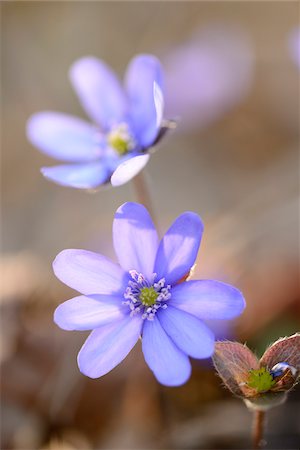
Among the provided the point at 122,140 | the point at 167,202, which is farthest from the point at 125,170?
the point at 167,202

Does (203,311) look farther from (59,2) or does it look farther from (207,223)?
(59,2)

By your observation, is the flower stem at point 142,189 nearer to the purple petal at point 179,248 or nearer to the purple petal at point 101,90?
the purple petal at point 101,90

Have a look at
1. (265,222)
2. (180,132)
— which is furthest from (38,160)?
(265,222)

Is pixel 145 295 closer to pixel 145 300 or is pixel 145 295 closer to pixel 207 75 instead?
pixel 145 300

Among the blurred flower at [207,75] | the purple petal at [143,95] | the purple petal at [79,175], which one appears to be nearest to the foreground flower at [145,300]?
the purple petal at [79,175]

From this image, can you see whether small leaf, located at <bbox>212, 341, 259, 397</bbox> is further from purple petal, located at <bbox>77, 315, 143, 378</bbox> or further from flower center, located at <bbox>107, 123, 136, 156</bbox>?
flower center, located at <bbox>107, 123, 136, 156</bbox>

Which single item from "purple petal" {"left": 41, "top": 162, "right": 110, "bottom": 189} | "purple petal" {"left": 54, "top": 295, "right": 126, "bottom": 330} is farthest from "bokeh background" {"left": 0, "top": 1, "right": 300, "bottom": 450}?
"purple petal" {"left": 54, "top": 295, "right": 126, "bottom": 330}
